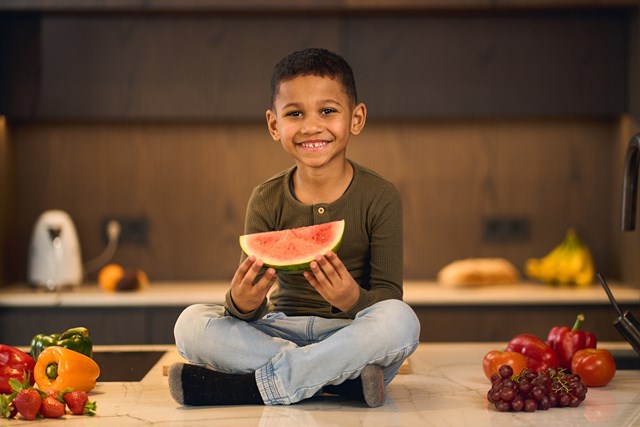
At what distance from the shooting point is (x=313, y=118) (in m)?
2.50

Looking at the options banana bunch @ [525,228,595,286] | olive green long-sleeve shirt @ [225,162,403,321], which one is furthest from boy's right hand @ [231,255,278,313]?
banana bunch @ [525,228,595,286]

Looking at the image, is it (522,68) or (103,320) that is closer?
(103,320)

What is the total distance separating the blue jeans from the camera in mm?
2148

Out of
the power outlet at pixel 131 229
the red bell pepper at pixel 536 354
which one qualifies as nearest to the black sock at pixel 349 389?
the red bell pepper at pixel 536 354

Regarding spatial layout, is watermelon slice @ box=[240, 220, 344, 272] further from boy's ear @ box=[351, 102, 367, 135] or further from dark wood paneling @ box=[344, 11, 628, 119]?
dark wood paneling @ box=[344, 11, 628, 119]

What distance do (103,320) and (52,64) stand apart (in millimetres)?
1190

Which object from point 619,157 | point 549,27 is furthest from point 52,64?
point 619,157

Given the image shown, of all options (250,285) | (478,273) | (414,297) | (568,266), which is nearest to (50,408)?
(250,285)

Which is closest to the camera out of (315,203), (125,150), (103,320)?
(315,203)

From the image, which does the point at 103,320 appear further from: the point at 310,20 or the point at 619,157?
the point at 619,157

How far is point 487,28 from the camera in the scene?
14.2 feet

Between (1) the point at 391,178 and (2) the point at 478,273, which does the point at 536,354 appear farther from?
(1) the point at 391,178

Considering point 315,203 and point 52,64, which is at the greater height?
point 52,64

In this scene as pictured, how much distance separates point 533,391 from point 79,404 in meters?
0.95
